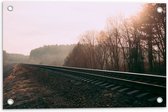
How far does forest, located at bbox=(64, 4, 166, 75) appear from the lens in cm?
558

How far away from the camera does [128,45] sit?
5.66 m

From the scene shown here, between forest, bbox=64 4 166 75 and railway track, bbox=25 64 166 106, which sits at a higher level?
forest, bbox=64 4 166 75

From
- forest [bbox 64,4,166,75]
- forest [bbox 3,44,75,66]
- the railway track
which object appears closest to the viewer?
the railway track

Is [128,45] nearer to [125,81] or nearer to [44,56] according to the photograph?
[125,81]

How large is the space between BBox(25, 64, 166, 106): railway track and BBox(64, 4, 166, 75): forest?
0.37ft

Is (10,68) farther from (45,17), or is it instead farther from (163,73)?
(163,73)

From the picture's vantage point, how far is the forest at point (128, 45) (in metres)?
5.58

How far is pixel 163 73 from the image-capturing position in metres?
5.56

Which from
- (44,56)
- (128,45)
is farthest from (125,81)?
(44,56)

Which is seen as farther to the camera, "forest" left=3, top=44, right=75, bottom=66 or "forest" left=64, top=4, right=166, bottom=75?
"forest" left=64, top=4, right=166, bottom=75

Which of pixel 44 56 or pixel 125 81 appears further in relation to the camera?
pixel 44 56

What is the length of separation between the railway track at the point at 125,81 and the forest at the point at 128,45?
11 cm

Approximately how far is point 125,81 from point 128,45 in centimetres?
74

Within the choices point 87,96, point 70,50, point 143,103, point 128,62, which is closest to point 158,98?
point 143,103
